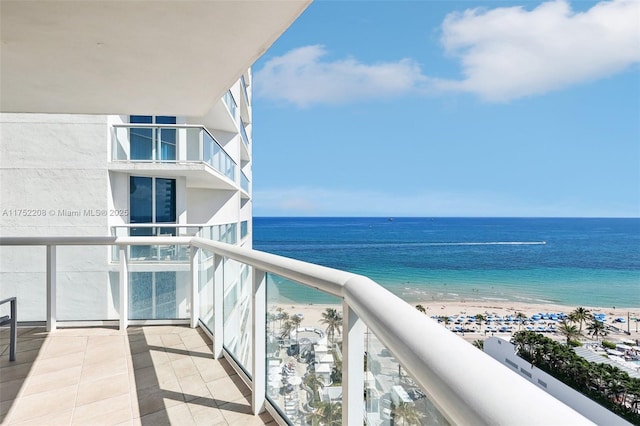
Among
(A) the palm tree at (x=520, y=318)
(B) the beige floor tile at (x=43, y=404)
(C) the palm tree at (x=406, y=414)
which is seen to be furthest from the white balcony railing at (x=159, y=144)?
(A) the palm tree at (x=520, y=318)

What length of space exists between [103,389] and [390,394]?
2692 millimetres

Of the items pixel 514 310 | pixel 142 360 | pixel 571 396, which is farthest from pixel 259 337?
pixel 514 310

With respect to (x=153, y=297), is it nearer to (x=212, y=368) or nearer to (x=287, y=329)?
(x=212, y=368)

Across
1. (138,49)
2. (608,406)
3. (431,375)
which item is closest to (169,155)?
(138,49)

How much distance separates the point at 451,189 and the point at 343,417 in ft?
220

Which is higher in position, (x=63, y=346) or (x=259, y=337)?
(x=259, y=337)

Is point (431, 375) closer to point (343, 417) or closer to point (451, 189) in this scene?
point (343, 417)

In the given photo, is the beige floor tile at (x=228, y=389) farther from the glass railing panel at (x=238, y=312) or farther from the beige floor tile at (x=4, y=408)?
the beige floor tile at (x=4, y=408)

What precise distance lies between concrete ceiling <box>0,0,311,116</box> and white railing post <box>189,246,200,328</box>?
1714 mm

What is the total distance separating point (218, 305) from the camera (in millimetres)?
3385

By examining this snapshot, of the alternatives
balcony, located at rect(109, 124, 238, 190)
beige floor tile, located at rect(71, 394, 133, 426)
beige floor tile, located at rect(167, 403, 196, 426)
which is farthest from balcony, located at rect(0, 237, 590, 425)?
balcony, located at rect(109, 124, 238, 190)

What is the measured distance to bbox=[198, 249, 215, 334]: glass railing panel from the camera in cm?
373

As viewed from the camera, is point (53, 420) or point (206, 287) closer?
point (53, 420)

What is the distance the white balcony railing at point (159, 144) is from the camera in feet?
29.2
